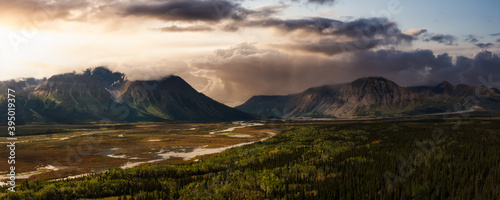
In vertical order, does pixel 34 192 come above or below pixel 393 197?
above

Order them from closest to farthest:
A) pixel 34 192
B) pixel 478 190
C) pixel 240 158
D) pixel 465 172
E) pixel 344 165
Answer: pixel 34 192 → pixel 478 190 → pixel 465 172 → pixel 344 165 → pixel 240 158

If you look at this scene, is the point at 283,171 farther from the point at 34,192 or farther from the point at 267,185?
the point at 34,192

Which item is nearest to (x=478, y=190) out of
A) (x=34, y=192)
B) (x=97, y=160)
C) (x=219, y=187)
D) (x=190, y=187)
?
(x=219, y=187)

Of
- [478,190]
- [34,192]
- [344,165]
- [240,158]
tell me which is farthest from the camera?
[240,158]

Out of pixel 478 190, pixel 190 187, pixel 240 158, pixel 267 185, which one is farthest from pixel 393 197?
pixel 240 158

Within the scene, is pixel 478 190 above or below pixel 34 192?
below

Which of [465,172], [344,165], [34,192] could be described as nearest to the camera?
[34,192]

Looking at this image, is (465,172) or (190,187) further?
(465,172)

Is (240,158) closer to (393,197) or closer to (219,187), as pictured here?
(219,187)

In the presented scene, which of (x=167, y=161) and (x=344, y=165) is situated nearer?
(x=344, y=165)
